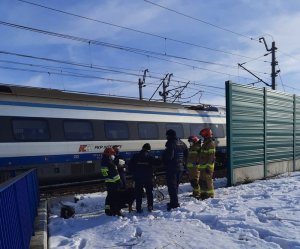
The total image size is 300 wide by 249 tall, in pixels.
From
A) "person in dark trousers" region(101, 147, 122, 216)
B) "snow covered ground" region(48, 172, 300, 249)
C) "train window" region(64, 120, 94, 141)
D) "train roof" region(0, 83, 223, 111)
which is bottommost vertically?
"snow covered ground" region(48, 172, 300, 249)

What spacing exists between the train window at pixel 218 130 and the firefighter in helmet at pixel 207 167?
11.1m

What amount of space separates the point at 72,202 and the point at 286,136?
8842 millimetres

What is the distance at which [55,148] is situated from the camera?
13.5 m

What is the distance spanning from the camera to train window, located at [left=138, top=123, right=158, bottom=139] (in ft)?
54.8

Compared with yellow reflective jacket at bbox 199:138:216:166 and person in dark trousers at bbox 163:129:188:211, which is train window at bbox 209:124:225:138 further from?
person in dark trousers at bbox 163:129:188:211

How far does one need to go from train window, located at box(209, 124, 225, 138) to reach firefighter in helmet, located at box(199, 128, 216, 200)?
36.4ft

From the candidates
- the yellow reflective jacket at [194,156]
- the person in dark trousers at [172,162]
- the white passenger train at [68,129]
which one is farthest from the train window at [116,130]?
the person in dark trousers at [172,162]

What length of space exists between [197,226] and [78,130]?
8365mm

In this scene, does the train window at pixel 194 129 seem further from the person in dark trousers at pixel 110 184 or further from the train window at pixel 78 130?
the person in dark trousers at pixel 110 184

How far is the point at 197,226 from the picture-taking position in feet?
22.2

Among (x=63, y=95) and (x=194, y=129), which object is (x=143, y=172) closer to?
(x=63, y=95)

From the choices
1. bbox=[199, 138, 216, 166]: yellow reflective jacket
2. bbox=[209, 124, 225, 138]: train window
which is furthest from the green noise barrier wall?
bbox=[209, 124, 225, 138]: train window

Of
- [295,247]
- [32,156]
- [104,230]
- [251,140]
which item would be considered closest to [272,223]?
[295,247]

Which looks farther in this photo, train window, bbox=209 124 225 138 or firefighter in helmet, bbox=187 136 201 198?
train window, bbox=209 124 225 138
